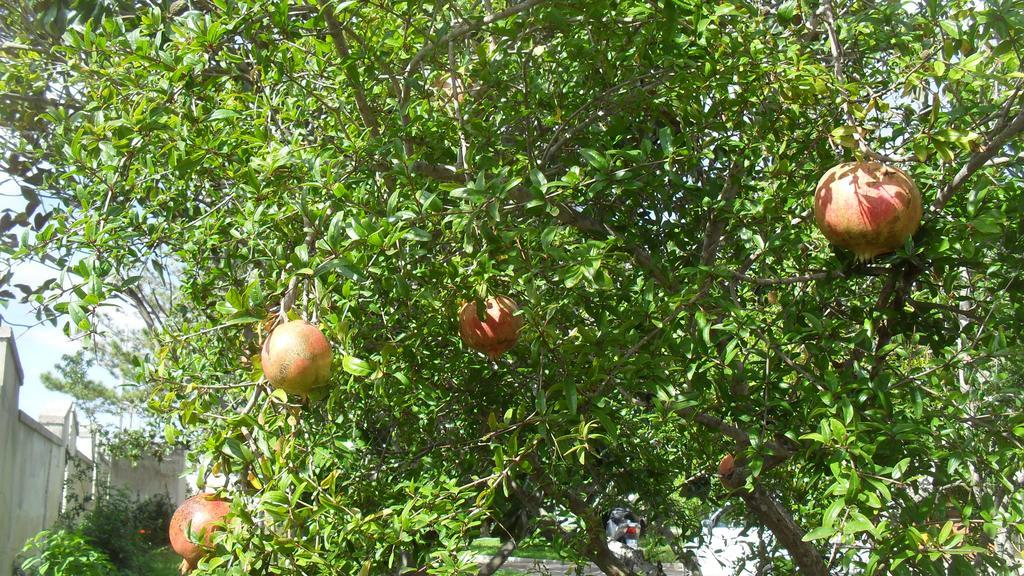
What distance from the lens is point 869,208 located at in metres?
2.21

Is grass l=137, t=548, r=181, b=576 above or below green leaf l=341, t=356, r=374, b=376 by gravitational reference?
above

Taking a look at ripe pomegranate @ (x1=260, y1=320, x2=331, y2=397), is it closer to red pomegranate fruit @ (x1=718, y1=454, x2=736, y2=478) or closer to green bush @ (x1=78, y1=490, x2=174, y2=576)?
red pomegranate fruit @ (x1=718, y1=454, x2=736, y2=478)

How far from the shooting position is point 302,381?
202 centimetres

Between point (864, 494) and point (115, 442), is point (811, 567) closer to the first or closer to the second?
point (864, 494)

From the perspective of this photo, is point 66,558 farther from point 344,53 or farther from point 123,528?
point 123,528

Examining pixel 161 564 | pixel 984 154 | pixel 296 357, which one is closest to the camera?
pixel 296 357

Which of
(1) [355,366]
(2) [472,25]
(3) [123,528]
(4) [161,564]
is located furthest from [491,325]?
(4) [161,564]

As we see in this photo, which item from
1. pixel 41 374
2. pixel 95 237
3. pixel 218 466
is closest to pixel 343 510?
pixel 218 466

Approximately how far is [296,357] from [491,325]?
72cm

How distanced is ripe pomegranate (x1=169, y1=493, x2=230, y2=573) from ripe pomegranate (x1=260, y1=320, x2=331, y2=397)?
38 centimetres

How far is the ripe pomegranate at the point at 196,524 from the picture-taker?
2141 millimetres

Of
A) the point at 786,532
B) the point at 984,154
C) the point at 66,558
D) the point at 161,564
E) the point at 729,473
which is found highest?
the point at 161,564

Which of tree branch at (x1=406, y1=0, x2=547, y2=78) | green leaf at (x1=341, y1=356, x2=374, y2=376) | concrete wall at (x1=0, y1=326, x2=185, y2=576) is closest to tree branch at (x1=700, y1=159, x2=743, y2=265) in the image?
tree branch at (x1=406, y1=0, x2=547, y2=78)

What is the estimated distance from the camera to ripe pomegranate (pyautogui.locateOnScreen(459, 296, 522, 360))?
257cm
